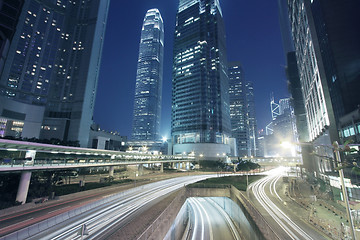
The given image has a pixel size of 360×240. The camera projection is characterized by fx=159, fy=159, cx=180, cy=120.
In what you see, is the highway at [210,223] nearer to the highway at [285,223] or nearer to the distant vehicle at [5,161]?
the highway at [285,223]

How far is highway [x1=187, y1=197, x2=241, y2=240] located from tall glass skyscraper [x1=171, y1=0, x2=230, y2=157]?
75.8 m

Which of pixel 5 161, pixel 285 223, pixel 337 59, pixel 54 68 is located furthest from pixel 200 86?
pixel 5 161

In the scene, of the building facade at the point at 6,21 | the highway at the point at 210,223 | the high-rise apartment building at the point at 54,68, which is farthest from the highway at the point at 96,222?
the high-rise apartment building at the point at 54,68

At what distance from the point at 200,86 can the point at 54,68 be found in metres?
108

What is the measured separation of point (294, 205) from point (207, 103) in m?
103

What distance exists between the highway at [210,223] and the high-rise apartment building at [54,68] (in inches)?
3407

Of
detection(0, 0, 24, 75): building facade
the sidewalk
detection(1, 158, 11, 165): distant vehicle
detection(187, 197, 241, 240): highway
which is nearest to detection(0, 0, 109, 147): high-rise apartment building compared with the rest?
detection(0, 0, 24, 75): building facade

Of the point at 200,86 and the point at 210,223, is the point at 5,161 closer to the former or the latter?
the point at 210,223

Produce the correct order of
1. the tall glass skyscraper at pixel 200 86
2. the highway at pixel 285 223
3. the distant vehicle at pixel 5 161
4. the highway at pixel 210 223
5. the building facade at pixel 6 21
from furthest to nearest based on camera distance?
the tall glass skyscraper at pixel 200 86, the building facade at pixel 6 21, the highway at pixel 210 223, the distant vehicle at pixel 5 161, the highway at pixel 285 223

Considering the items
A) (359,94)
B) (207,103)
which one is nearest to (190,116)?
(207,103)

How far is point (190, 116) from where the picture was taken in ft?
423

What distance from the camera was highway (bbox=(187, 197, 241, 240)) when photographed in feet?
94.5

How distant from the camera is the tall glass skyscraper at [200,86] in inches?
4889

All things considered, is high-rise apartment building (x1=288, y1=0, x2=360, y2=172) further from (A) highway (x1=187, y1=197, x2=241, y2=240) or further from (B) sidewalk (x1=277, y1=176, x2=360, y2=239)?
(A) highway (x1=187, y1=197, x2=241, y2=240)
